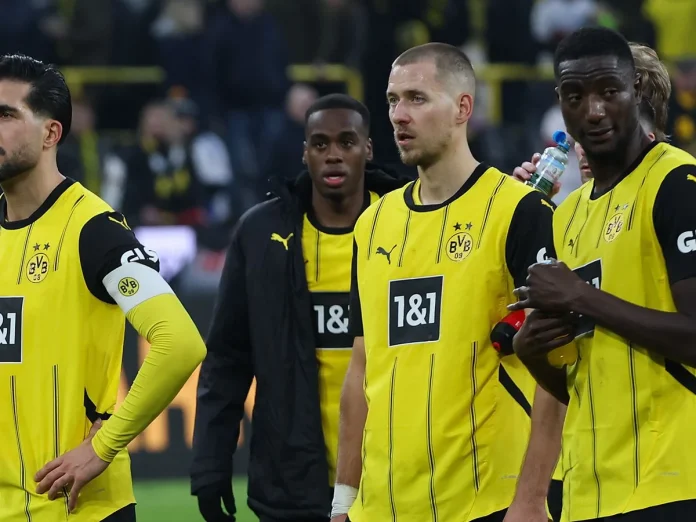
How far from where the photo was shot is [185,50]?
15.5m

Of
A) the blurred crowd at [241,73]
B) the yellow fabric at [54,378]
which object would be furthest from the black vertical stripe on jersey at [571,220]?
the blurred crowd at [241,73]

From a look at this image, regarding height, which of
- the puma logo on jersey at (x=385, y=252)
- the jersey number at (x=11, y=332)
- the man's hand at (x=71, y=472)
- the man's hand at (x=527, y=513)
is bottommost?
the man's hand at (x=527, y=513)

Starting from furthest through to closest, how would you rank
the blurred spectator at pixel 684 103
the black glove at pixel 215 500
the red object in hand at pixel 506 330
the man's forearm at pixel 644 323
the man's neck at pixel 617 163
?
the blurred spectator at pixel 684 103, the black glove at pixel 215 500, the red object in hand at pixel 506 330, the man's neck at pixel 617 163, the man's forearm at pixel 644 323

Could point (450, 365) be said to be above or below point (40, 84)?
below

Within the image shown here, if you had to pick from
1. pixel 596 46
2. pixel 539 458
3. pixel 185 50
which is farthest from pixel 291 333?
pixel 185 50

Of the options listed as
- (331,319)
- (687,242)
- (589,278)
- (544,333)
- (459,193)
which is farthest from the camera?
(331,319)

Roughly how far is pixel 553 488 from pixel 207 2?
1113 centimetres

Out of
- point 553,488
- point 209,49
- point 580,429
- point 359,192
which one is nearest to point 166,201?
point 209,49

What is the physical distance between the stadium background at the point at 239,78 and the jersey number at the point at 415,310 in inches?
315

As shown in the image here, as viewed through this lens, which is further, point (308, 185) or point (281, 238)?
point (308, 185)

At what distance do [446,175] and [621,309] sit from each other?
1.25 metres

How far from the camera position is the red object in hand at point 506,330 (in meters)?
4.80

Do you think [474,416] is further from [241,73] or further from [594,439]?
[241,73]

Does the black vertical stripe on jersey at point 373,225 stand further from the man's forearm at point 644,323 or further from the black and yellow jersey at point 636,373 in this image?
the man's forearm at point 644,323
